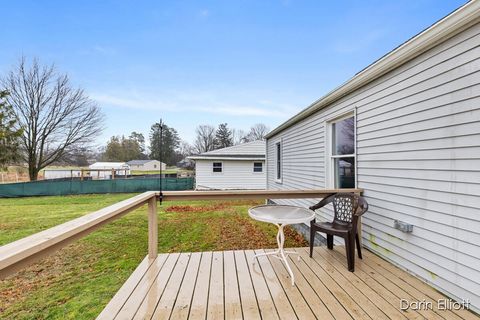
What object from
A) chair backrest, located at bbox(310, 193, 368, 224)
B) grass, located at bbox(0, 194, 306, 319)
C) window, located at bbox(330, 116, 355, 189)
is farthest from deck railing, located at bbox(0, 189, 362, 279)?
window, located at bbox(330, 116, 355, 189)

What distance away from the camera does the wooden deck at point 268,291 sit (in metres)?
1.87

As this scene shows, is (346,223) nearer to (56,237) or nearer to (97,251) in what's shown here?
(56,237)

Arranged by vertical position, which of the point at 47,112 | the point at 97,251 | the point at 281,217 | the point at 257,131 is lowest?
the point at 97,251

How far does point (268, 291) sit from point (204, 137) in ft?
118

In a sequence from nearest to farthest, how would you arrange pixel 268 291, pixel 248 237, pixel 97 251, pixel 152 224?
1. pixel 268 291
2. pixel 152 224
3. pixel 97 251
4. pixel 248 237

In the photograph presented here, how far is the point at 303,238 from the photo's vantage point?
18.0 ft

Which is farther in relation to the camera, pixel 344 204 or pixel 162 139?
pixel 162 139

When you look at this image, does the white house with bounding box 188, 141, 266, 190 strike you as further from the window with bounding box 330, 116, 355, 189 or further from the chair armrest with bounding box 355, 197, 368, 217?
the chair armrest with bounding box 355, 197, 368, 217

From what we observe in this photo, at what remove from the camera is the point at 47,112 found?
17.5 metres

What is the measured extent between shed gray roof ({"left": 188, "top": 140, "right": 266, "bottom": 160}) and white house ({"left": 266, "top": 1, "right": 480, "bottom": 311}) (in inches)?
434

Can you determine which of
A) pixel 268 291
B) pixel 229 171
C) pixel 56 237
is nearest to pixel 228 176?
pixel 229 171

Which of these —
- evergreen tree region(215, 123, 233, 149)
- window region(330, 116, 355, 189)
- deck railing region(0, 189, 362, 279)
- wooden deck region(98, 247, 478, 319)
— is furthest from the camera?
evergreen tree region(215, 123, 233, 149)

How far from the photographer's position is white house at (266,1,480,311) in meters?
1.95

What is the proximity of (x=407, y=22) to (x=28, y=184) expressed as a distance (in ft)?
62.1
